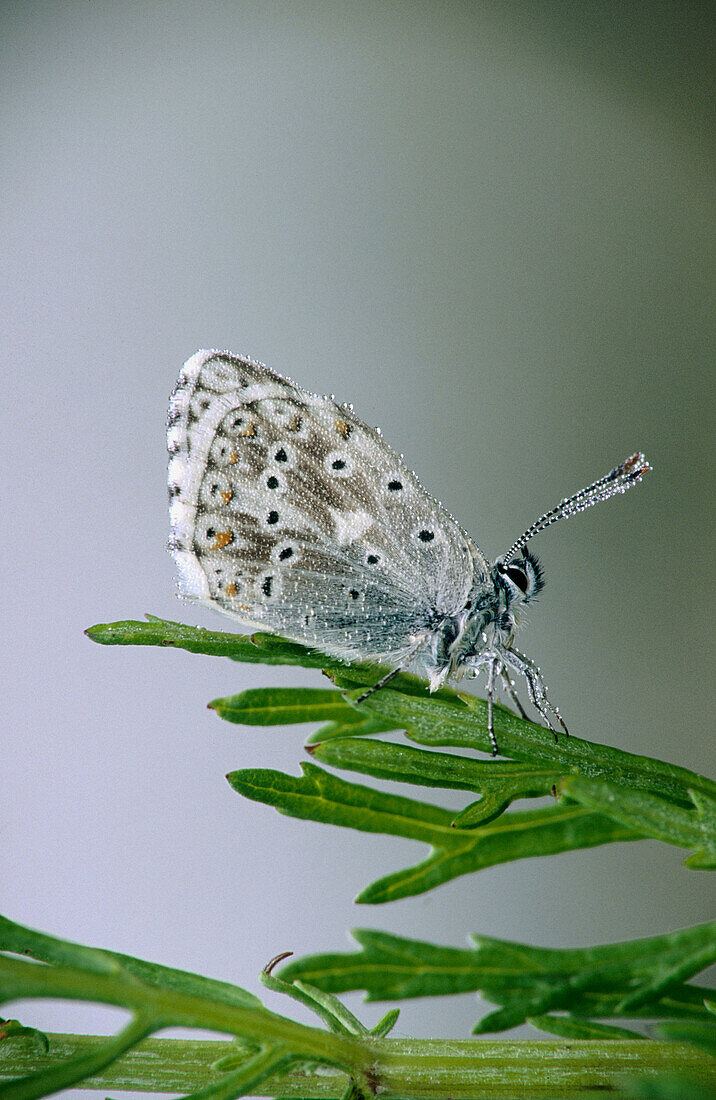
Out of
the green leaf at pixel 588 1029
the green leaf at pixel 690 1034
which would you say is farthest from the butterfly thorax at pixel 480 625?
the green leaf at pixel 690 1034

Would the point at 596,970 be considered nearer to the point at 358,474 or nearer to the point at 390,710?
the point at 390,710

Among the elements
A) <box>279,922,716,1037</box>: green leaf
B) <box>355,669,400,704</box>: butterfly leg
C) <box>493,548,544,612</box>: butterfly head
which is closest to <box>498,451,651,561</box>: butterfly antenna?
<box>493,548,544,612</box>: butterfly head

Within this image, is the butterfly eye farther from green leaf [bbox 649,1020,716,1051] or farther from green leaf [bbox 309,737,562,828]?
green leaf [bbox 649,1020,716,1051]

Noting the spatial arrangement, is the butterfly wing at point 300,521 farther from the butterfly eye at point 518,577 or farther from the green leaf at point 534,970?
the green leaf at point 534,970

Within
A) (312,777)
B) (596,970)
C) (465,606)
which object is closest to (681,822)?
(596,970)

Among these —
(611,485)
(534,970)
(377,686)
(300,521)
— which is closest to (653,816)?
(534,970)

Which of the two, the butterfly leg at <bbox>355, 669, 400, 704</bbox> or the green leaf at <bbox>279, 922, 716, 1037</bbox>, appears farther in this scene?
the butterfly leg at <bbox>355, 669, 400, 704</bbox>
